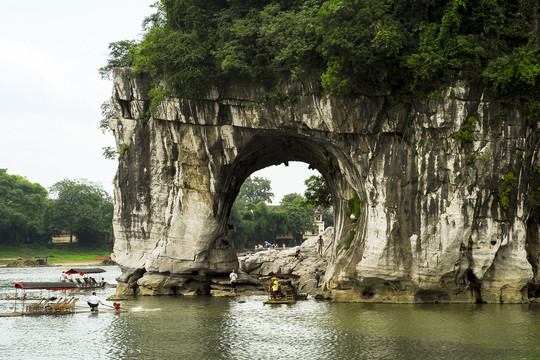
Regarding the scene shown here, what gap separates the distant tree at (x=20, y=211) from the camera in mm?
61125

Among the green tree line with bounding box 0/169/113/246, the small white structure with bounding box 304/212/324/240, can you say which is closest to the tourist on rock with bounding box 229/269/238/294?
the green tree line with bounding box 0/169/113/246

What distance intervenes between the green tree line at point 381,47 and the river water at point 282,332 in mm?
8561

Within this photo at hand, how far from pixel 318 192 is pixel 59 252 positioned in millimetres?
39759

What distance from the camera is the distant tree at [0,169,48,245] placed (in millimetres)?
61125

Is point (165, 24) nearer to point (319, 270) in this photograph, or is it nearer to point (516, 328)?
point (319, 270)

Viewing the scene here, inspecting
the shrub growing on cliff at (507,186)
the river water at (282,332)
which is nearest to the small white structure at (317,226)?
the river water at (282,332)

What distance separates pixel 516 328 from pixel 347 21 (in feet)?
41.2

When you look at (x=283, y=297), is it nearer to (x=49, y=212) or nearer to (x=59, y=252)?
(x=59, y=252)

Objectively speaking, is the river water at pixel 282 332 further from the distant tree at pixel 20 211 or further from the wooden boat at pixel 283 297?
the distant tree at pixel 20 211

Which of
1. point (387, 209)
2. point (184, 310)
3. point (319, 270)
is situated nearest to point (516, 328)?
point (387, 209)

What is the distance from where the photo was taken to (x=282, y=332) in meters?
17.7

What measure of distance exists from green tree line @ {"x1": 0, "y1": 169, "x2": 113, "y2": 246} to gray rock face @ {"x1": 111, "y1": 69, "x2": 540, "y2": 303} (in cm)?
3610

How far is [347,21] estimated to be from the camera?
2253 cm

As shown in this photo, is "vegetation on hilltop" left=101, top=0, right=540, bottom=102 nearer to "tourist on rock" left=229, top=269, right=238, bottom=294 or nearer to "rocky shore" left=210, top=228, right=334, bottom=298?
"tourist on rock" left=229, top=269, right=238, bottom=294
